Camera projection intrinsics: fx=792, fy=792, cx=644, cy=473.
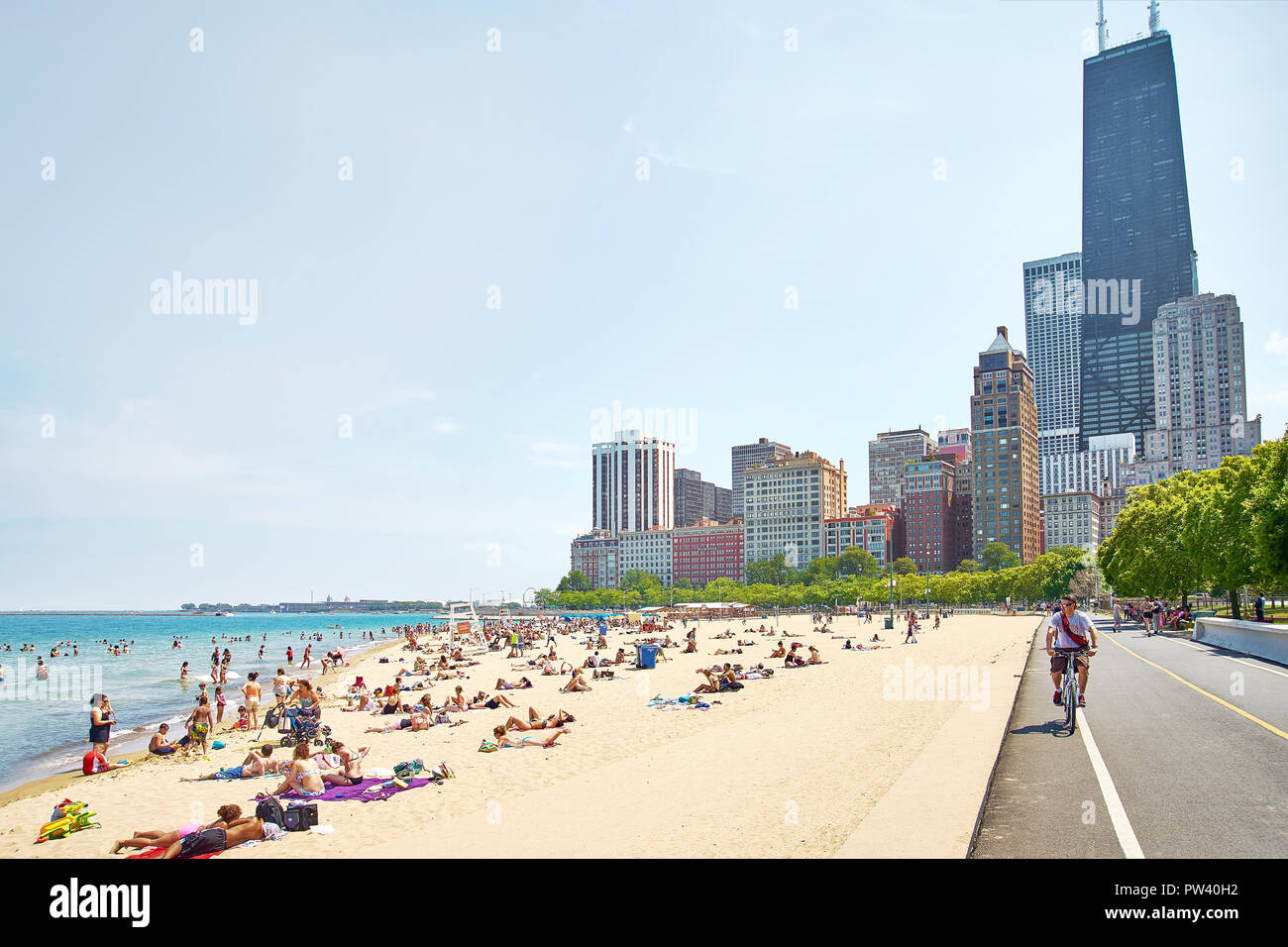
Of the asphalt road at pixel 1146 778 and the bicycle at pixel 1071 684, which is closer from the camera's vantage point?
the asphalt road at pixel 1146 778

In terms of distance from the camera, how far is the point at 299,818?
11.5 metres

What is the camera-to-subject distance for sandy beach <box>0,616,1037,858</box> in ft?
28.0

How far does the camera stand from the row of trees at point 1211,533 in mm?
36250

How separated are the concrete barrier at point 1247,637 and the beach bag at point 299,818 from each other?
28.6m

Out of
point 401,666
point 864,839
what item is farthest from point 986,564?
point 864,839

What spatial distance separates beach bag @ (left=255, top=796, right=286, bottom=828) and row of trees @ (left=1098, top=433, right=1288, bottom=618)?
4110 centimetres

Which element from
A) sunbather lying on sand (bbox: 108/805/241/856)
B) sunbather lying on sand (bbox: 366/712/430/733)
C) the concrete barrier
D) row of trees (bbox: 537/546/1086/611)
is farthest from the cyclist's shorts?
row of trees (bbox: 537/546/1086/611)

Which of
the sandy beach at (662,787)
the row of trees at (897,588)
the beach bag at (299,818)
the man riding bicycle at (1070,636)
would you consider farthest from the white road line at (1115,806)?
the row of trees at (897,588)

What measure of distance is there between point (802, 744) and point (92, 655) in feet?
283

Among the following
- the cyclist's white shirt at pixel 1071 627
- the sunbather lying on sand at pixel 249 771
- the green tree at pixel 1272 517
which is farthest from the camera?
the green tree at pixel 1272 517

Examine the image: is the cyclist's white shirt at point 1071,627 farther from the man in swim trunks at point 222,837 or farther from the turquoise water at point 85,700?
the turquoise water at point 85,700
